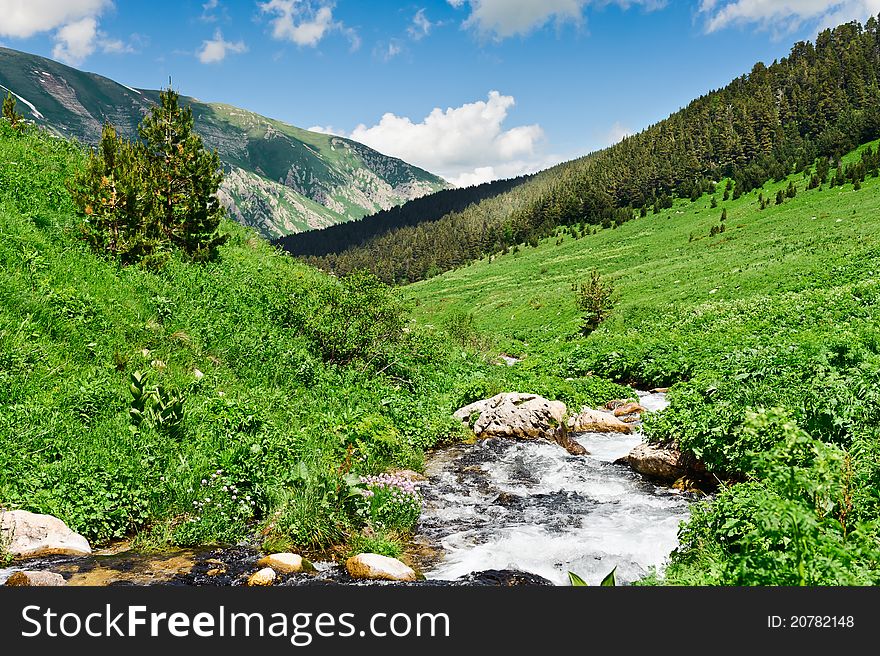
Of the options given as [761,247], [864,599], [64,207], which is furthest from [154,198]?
[761,247]

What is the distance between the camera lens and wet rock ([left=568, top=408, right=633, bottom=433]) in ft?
50.2

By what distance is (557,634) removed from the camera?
4.33m

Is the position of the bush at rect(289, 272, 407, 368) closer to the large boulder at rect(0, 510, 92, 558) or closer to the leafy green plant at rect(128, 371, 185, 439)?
the leafy green plant at rect(128, 371, 185, 439)

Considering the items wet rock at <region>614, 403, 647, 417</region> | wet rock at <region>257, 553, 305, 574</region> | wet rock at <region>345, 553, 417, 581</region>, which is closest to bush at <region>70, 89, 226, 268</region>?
wet rock at <region>257, 553, 305, 574</region>

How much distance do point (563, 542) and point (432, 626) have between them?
474 cm

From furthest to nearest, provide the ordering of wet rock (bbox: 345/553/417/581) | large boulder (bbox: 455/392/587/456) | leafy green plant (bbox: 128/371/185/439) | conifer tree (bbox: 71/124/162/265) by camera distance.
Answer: conifer tree (bbox: 71/124/162/265)
large boulder (bbox: 455/392/587/456)
leafy green plant (bbox: 128/371/185/439)
wet rock (bbox: 345/553/417/581)

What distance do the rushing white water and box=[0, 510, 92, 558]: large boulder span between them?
488 centimetres

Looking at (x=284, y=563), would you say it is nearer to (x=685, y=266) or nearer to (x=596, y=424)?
(x=596, y=424)

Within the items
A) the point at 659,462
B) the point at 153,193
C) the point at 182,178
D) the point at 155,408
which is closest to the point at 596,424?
the point at 659,462

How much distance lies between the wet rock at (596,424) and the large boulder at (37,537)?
11755 millimetres

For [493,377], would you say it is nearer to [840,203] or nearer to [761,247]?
[761,247]

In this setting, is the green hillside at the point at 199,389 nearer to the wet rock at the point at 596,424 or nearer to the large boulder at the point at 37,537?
the large boulder at the point at 37,537

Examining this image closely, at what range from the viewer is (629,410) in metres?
16.7

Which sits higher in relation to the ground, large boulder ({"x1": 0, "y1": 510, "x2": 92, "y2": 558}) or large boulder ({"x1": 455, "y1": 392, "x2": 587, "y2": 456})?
large boulder ({"x1": 0, "y1": 510, "x2": 92, "y2": 558})
